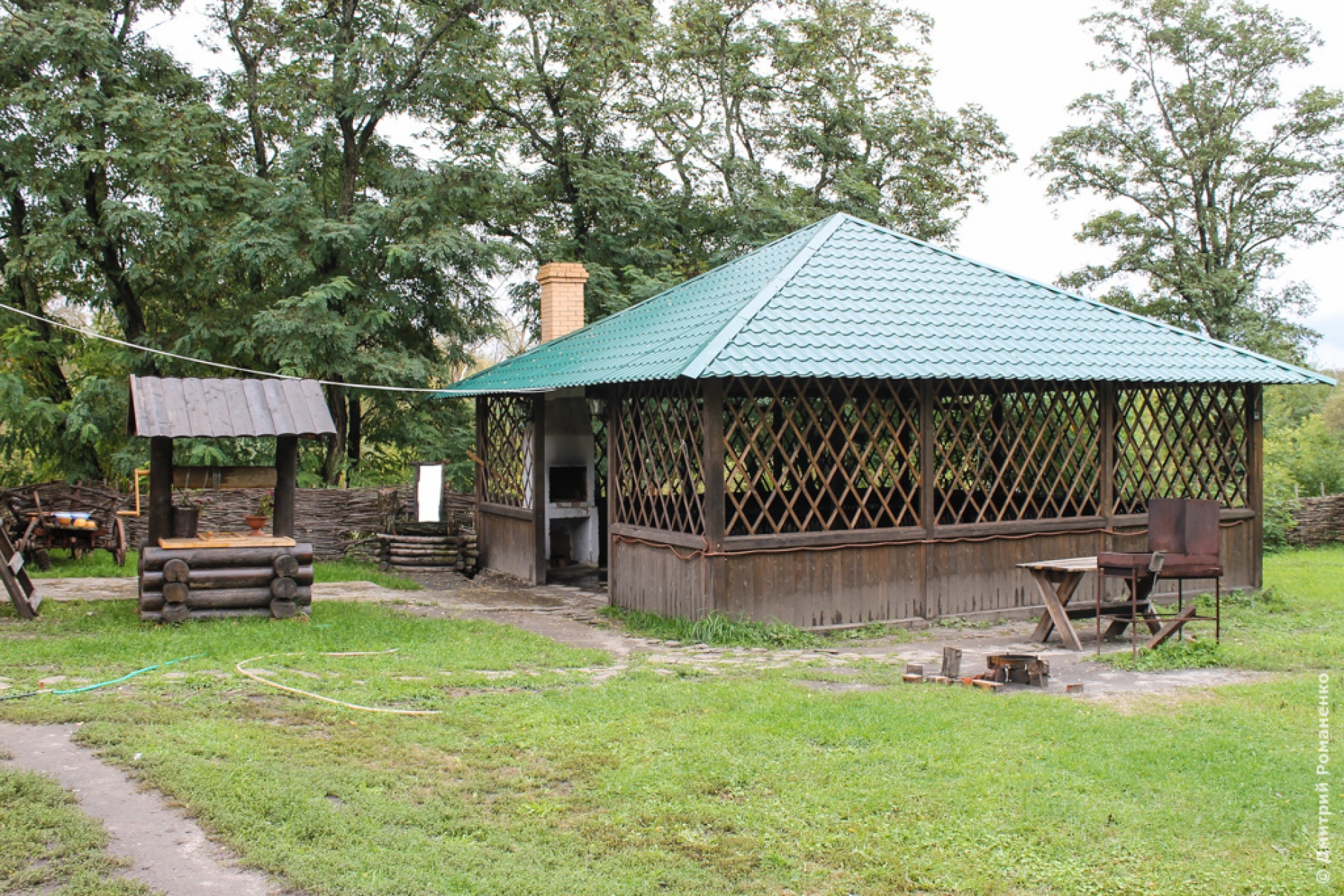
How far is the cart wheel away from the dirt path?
8.50m

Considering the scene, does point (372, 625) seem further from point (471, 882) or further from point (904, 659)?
point (471, 882)

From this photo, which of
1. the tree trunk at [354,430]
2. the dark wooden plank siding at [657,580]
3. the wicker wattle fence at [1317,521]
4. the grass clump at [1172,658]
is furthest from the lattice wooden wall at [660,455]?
the wicker wattle fence at [1317,521]

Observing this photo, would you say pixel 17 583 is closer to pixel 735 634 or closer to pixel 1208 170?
pixel 735 634

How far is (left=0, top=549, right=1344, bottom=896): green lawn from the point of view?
416 cm

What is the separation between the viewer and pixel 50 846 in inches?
165

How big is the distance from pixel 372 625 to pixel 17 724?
3962mm

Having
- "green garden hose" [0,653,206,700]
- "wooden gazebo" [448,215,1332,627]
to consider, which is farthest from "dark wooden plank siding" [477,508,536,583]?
"green garden hose" [0,653,206,700]

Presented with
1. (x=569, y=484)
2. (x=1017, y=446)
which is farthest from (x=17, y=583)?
(x=1017, y=446)

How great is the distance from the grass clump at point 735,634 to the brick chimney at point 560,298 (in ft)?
22.4

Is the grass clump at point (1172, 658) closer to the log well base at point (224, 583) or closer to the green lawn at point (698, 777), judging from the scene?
the green lawn at point (698, 777)

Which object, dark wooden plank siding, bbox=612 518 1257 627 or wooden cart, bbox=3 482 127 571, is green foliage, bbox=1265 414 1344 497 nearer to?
dark wooden plank siding, bbox=612 518 1257 627

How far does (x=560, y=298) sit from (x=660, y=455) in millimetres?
5749

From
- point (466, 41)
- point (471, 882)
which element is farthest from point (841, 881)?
point (466, 41)

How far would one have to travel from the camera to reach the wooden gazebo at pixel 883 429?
9734mm
